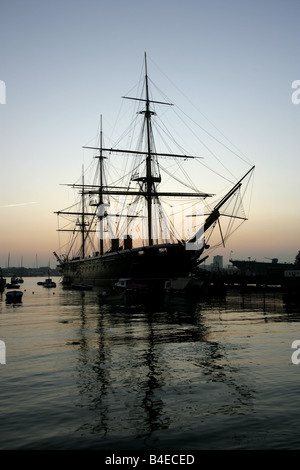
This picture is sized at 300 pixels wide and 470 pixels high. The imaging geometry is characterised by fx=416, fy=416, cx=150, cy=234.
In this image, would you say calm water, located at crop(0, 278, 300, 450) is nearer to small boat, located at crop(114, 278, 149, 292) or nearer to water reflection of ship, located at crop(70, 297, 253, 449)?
water reflection of ship, located at crop(70, 297, 253, 449)

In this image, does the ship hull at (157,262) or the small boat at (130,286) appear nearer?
the small boat at (130,286)

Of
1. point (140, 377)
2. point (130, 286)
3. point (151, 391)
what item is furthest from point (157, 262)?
point (151, 391)

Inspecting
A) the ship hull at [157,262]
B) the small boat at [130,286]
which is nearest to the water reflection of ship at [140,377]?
the small boat at [130,286]

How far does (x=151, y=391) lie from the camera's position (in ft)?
44.6

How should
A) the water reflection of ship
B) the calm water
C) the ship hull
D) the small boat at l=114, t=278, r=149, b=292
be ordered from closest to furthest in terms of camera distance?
the calm water → the water reflection of ship → the small boat at l=114, t=278, r=149, b=292 → the ship hull

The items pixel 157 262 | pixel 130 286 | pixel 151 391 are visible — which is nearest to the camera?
pixel 151 391

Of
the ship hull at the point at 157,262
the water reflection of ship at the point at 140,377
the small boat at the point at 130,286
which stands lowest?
the water reflection of ship at the point at 140,377

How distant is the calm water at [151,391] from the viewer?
983 centimetres

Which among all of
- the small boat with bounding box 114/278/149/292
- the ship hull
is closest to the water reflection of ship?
the small boat with bounding box 114/278/149/292

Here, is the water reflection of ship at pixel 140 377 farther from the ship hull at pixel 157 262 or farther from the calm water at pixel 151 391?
the ship hull at pixel 157 262

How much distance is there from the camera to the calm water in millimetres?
9828

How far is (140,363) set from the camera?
1803 centimetres

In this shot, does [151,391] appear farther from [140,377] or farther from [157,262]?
[157,262]
